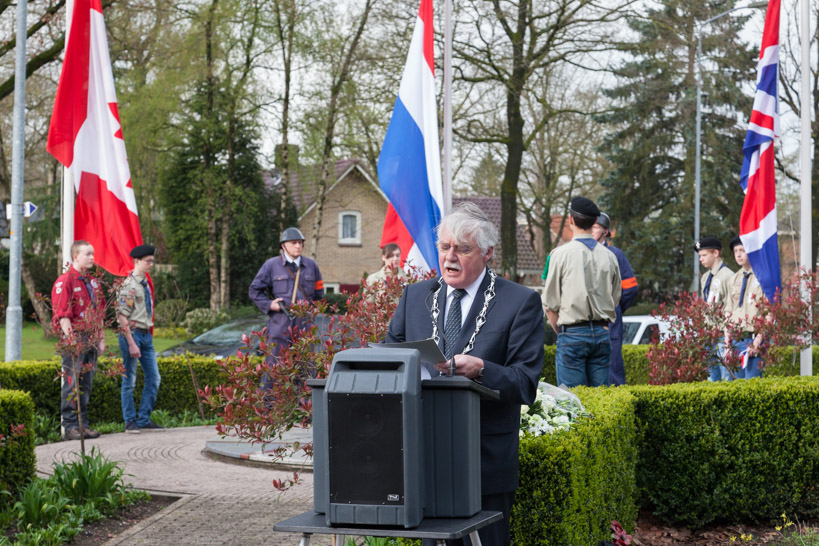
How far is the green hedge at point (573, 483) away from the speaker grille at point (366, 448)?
1.54 metres

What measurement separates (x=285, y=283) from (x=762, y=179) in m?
5.48

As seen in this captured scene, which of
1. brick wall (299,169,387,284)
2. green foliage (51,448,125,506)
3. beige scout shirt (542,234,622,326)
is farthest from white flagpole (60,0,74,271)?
brick wall (299,169,387,284)

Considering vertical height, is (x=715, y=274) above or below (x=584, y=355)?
above

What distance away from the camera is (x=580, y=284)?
25.3ft

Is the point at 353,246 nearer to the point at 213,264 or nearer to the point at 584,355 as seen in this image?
the point at 213,264

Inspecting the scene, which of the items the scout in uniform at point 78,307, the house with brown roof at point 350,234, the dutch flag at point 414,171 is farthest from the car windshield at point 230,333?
the house with brown roof at point 350,234

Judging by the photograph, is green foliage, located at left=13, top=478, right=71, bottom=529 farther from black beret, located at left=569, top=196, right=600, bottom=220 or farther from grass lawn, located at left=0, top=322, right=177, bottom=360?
grass lawn, located at left=0, top=322, right=177, bottom=360

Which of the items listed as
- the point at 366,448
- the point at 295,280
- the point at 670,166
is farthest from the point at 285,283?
the point at 670,166

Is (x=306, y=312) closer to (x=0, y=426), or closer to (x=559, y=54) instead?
(x=0, y=426)

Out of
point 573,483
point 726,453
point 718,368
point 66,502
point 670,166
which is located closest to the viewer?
point 573,483

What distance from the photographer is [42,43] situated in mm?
18594

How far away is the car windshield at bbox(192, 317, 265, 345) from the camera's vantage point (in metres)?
14.0

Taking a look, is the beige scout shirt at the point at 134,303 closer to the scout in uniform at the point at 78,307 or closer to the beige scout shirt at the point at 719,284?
the scout in uniform at the point at 78,307

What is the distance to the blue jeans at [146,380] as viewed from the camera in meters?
10.7
